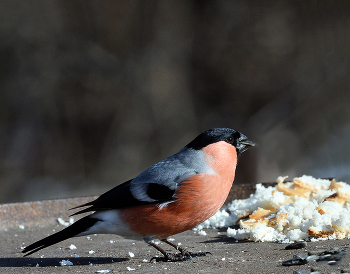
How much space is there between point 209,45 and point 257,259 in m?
4.67

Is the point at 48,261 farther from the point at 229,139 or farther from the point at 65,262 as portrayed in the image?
the point at 229,139

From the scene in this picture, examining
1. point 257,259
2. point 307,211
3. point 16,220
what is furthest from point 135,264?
point 16,220

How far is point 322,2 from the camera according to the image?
19.3ft

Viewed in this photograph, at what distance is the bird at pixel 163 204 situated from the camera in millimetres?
2016

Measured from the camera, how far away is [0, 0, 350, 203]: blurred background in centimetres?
A: 589

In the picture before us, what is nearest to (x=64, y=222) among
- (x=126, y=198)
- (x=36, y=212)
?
(x=36, y=212)

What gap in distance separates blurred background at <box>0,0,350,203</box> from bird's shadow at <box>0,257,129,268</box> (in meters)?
3.89

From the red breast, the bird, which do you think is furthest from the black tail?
the red breast

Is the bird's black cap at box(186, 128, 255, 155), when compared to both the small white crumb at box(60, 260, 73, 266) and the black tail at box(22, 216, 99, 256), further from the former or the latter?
the small white crumb at box(60, 260, 73, 266)

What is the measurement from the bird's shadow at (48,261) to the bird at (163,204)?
57 mm

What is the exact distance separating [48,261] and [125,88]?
4257 mm

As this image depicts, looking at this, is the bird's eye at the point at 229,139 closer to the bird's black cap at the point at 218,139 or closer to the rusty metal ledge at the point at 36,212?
the bird's black cap at the point at 218,139

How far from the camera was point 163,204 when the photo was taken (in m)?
2.01

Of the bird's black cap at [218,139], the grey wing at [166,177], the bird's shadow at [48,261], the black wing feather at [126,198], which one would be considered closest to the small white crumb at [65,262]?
the bird's shadow at [48,261]
